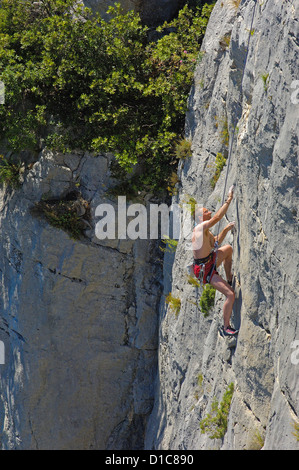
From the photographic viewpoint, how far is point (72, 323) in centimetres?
1491

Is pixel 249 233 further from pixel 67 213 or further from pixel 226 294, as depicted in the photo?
pixel 67 213

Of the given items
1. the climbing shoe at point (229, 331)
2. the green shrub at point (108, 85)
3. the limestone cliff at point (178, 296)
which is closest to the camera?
the limestone cliff at point (178, 296)

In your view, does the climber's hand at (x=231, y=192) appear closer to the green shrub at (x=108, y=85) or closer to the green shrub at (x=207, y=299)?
the green shrub at (x=207, y=299)

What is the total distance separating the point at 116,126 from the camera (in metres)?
13.3

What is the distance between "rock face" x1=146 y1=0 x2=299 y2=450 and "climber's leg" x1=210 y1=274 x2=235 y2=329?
0.12 m

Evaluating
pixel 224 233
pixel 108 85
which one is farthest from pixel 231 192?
pixel 108 85

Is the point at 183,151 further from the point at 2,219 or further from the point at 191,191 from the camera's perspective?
the point at 2,219

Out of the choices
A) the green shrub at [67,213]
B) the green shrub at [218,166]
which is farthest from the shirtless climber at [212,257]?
the green shrub at [67,213]

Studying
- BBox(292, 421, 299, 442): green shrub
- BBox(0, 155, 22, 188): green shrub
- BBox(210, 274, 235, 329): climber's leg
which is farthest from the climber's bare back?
BBox(0, 155, 22, 188): green shrub

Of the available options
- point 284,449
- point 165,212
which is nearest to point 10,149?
point 165,212

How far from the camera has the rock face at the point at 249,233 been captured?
786 cm

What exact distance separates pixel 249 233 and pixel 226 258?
1.08 metres

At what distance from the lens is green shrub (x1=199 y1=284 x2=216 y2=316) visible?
11266 mm

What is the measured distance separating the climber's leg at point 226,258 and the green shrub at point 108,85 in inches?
140
